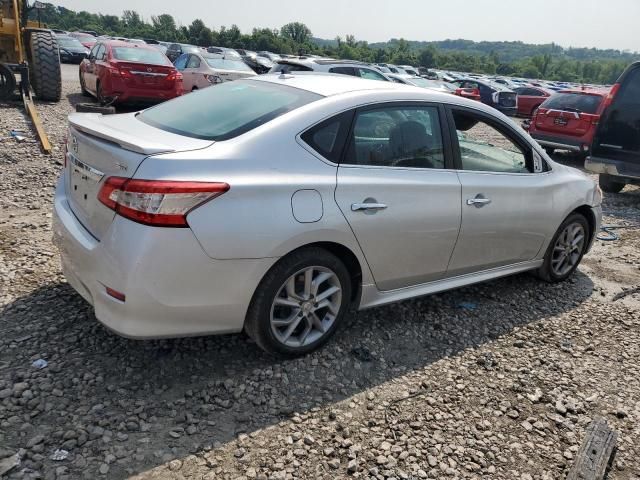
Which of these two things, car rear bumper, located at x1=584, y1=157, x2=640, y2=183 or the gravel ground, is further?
car rear bumper, located at x1=584, y1=157, x2=640, y2=183

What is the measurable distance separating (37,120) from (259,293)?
7477 millimetres

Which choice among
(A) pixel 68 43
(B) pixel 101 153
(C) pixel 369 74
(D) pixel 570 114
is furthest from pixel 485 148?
(A) pixel 68 43

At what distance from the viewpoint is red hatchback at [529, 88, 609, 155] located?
1142 centimetres

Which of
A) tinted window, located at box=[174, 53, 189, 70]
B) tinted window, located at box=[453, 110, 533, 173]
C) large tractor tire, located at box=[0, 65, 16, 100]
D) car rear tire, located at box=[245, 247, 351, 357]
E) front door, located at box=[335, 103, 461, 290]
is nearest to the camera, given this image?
car rear tire, located at box=[245, 247, 351, 357]

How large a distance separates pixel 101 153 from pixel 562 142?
10916 millimetres

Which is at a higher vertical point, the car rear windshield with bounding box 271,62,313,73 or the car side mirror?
the car rear windshield with bounding box 271,62,313,73

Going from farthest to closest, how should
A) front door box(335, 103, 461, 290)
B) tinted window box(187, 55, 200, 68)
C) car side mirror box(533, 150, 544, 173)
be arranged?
tinted window box(187, 55, 200, 68) < car side mirror box(533, 150, 544, 173) < front door box(335, 103, 461, 290)

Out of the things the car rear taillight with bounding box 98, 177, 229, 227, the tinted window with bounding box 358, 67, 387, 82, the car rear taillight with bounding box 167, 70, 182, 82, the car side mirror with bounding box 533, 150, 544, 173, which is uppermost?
the tinted window with bounding box 358, 67, 387, 82

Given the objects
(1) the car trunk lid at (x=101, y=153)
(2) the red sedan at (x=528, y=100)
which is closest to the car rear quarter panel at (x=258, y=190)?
(1) the car trunk lid at (x=101, y=153)

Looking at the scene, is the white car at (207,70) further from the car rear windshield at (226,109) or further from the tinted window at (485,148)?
the tinted window at (485,148)

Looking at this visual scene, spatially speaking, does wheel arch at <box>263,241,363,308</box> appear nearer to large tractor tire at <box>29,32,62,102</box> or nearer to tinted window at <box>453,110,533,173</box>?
tinted window at <box>453,110,533,173</box>

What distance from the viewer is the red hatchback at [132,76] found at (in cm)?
1154

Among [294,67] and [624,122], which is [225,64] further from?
[624,122]

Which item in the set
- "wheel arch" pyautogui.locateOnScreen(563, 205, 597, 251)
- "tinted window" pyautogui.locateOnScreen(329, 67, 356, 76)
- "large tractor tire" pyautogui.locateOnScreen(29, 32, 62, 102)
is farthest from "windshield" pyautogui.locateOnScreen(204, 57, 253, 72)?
Result: "wheel arch" pyautogui.locateOnScreen(563, 205, 597, 251)
